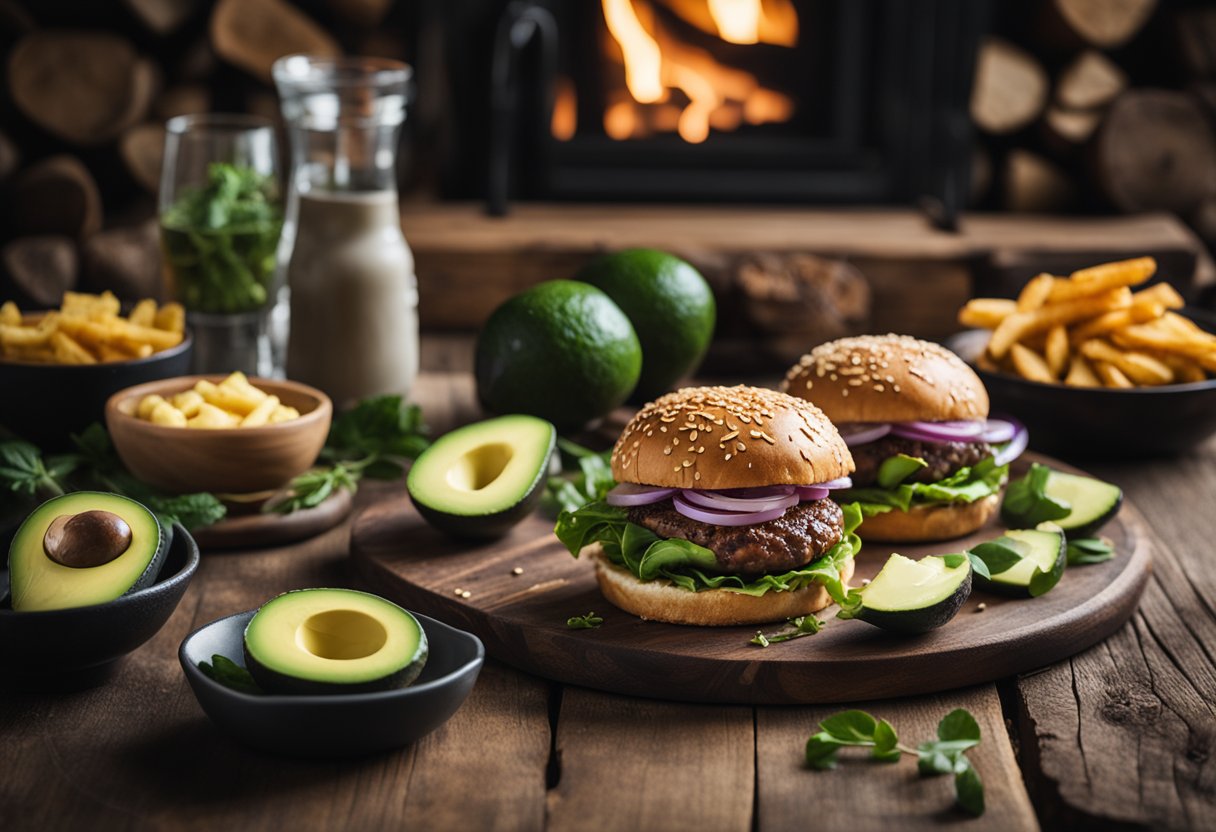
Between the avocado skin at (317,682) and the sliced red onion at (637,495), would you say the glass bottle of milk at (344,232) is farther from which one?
the avocado skin at (317,682)

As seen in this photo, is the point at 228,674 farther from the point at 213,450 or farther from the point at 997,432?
the point at 997,432

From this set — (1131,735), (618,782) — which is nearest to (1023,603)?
(1131,735)

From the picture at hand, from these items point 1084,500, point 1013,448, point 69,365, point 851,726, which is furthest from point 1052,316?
point 69,365

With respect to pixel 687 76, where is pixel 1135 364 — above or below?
below

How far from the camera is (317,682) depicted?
167 cm

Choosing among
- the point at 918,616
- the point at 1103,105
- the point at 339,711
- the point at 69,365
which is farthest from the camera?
the point at 1103,105

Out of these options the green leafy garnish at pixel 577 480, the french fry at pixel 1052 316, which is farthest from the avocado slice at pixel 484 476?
the french fry at pixel 1052 316

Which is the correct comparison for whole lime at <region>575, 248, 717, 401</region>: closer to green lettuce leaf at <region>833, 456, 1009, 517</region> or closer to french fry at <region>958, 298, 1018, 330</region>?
french fry at <region>958, 298, 1018, 330</region>

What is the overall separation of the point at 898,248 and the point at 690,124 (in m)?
0.95

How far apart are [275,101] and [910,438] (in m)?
3.04

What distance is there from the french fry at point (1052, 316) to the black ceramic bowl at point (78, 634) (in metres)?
1.82

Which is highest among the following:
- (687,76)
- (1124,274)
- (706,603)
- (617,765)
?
(687,76)

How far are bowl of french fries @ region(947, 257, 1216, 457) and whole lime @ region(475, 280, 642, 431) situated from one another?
84 cm

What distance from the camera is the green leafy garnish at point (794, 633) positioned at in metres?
1.99
